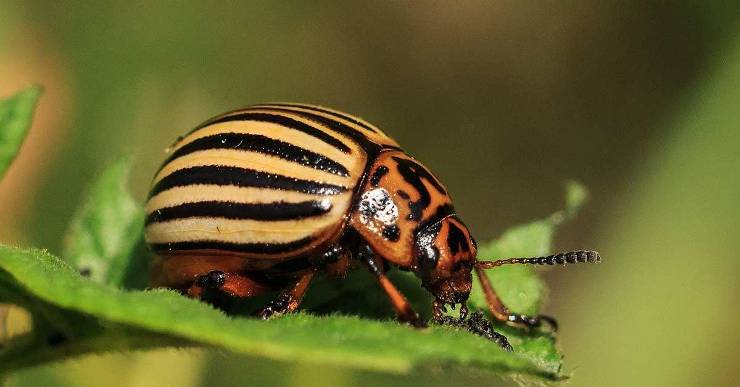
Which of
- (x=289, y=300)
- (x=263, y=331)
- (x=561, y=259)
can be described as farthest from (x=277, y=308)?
(x=561, y=259)

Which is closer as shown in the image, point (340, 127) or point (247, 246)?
point (247, 246)

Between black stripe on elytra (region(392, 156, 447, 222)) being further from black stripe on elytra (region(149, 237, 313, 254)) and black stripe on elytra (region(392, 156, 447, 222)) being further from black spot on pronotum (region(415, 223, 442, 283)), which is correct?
black stripe on elytra (region(149, 237, 313, 254))

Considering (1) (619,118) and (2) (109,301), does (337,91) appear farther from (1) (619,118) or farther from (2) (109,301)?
(2) (109,301)

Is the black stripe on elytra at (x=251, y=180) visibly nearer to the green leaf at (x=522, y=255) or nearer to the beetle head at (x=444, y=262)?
the beetle head at (x=444, y=262)

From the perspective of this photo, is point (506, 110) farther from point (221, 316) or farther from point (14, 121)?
point (221, 316)

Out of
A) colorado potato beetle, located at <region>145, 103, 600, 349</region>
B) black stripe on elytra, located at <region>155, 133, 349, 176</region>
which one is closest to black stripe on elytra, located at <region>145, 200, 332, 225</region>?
colorado potato beetle, located at <region>145, 103, 600, 349</region>

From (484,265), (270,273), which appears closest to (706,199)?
(484,265)
